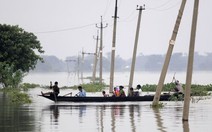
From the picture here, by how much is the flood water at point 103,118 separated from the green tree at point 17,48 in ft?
78.0

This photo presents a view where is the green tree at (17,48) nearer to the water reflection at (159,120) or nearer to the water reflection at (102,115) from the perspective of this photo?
the water reflection at (102,115)

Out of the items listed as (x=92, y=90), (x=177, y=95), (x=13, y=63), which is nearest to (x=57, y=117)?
(x=177, y=95)

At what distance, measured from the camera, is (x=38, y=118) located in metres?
34.2

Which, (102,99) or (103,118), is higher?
(102,99)

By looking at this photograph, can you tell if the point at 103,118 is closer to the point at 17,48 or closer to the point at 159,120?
the point at 159,120

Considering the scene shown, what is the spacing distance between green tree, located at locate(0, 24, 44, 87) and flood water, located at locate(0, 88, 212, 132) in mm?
23776

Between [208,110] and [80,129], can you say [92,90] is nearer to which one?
[208,110]

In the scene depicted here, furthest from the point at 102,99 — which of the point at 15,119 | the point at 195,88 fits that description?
the point at 195,88

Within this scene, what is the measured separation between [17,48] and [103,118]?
3642cm

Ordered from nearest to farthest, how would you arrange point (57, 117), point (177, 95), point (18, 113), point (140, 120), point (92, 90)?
point (140, 120)
point (57, 117)
point (18, 113)
point (177, 95)
point (92, 90)

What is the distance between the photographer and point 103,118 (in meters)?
33.9

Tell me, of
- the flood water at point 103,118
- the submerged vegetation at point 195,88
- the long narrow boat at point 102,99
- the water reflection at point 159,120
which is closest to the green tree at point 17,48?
the submerged vegetation at point 195,88

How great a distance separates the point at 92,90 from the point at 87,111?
35.8m

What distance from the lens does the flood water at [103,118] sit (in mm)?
28531
